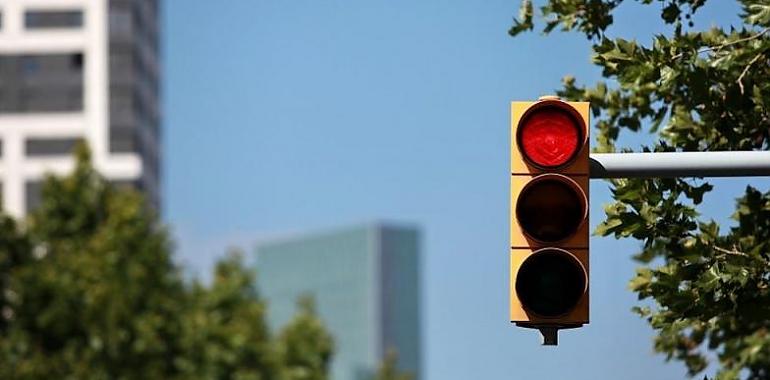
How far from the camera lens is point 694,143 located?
1398 cm

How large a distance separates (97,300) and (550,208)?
1546 inches

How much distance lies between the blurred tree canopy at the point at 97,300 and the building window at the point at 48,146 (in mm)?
48659

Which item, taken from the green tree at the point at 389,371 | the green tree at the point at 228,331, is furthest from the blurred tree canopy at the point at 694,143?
the green tree at the point at 389,371

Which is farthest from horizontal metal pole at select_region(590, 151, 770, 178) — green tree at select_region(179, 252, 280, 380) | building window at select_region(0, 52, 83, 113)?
building window at select_region(0, 52, 83, 113)

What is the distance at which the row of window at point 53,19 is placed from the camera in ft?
347

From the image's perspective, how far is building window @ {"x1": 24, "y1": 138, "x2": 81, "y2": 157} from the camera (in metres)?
105

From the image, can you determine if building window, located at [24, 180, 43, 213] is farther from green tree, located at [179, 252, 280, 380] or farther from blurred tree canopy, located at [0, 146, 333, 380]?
blurred tree canopy, located at [0, 146, 333, 380]

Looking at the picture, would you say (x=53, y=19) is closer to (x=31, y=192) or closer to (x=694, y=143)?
(x=31, y=192)

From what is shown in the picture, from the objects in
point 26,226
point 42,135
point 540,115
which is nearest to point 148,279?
point 26,226

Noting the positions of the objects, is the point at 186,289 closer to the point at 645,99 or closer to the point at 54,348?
the point at 54,348

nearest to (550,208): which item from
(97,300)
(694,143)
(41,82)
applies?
(694,143)

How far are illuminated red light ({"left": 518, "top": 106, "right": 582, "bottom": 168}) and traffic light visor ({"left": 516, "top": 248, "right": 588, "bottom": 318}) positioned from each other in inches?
17.8

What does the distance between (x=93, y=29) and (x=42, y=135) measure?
256 inches

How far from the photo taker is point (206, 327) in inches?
2195
